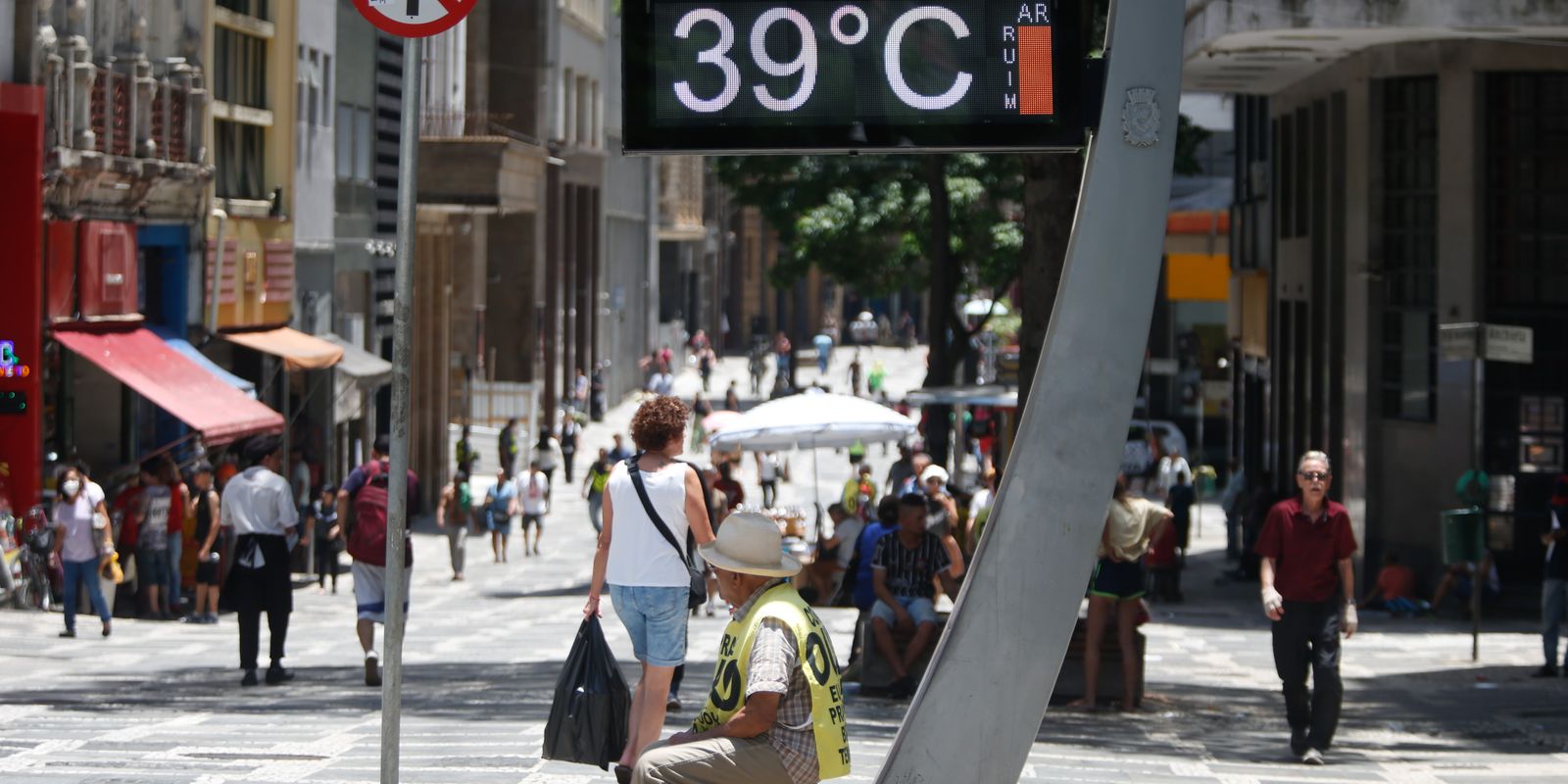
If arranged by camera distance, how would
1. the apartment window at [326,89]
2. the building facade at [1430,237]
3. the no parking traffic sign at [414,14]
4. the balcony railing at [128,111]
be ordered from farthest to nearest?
the apartment window at [326,89] → the balcony railing at [128,111] → the building facade at [1430,237] → the no parking traffic sign at [414,14]

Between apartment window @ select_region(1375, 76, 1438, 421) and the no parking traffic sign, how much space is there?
18036 millimetres

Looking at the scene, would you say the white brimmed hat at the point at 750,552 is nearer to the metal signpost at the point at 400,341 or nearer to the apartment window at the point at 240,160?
the metal signpost at the point at 400,341

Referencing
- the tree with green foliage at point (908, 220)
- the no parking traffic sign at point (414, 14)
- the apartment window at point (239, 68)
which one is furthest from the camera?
the tree with green foliage at point (908, 220)

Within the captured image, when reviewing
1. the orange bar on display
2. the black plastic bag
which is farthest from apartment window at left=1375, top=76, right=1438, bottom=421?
the orange bar on display

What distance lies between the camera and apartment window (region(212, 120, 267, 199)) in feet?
98.7

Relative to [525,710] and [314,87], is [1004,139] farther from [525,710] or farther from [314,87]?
[314,87]

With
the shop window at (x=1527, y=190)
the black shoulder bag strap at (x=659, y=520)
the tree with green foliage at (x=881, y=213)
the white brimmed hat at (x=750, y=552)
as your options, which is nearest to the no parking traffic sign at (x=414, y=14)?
the white brimmed hat at (x=750, y=552)

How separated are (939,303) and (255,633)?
21411mm

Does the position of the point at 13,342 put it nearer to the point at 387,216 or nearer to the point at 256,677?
the point at 256,677

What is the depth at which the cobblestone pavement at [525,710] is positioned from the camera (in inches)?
425

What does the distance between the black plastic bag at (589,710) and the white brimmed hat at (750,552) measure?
4.94 feet

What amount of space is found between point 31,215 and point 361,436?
15041mm

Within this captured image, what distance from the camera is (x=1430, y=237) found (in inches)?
965

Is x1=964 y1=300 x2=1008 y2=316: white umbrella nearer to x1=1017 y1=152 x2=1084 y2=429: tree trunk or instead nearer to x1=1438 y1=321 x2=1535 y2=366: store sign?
x1=1438 y1=321 x2=1535 y2=366: store sign
